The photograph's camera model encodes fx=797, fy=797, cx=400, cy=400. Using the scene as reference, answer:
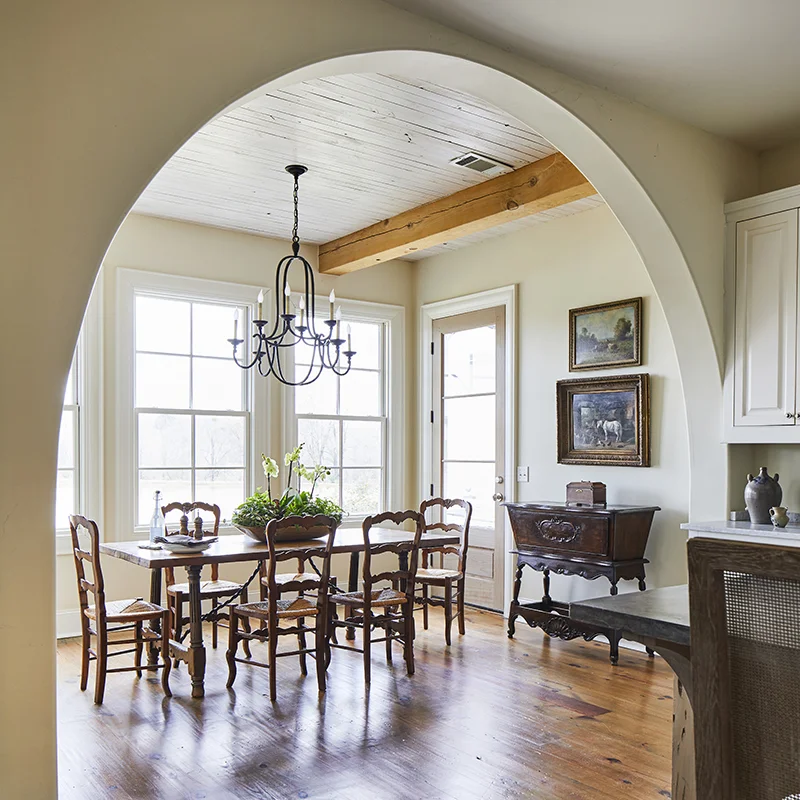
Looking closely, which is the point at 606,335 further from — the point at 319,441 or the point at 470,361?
the point at 319,441

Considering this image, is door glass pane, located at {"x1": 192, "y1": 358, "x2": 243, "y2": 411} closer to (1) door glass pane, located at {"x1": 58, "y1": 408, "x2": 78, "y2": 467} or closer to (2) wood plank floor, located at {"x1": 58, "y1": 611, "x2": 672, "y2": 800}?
(1) door glass pane, located at {"x1": 58, "y1": 408, "x2": 78, "y2": 467}

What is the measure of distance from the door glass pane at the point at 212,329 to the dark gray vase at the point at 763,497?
3.63 meters

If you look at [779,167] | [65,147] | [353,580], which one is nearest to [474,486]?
[353,580]

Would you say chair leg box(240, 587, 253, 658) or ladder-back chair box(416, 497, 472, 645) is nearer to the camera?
chair leg box(240, 587, 253, 658)

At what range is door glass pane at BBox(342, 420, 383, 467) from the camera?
6.58 meters

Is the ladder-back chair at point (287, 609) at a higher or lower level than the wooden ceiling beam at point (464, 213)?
lower

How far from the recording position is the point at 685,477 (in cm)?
478

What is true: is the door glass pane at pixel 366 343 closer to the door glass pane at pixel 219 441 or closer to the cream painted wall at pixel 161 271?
the cream painted wall at pixel 161 271

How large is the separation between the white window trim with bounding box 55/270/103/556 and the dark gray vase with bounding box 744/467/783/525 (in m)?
4.00

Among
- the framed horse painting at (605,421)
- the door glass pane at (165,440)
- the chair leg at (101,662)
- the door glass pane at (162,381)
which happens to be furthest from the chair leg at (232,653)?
the framed horse painting at (605,421)

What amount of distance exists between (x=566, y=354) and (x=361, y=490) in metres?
2.11

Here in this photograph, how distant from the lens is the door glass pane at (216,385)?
231 inches

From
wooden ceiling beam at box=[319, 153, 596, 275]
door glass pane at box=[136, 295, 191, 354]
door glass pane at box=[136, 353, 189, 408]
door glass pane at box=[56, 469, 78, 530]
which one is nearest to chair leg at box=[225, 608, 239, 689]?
door glass pane at box=[56, 469, 78, 530]

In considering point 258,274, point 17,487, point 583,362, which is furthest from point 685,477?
point 17,487
